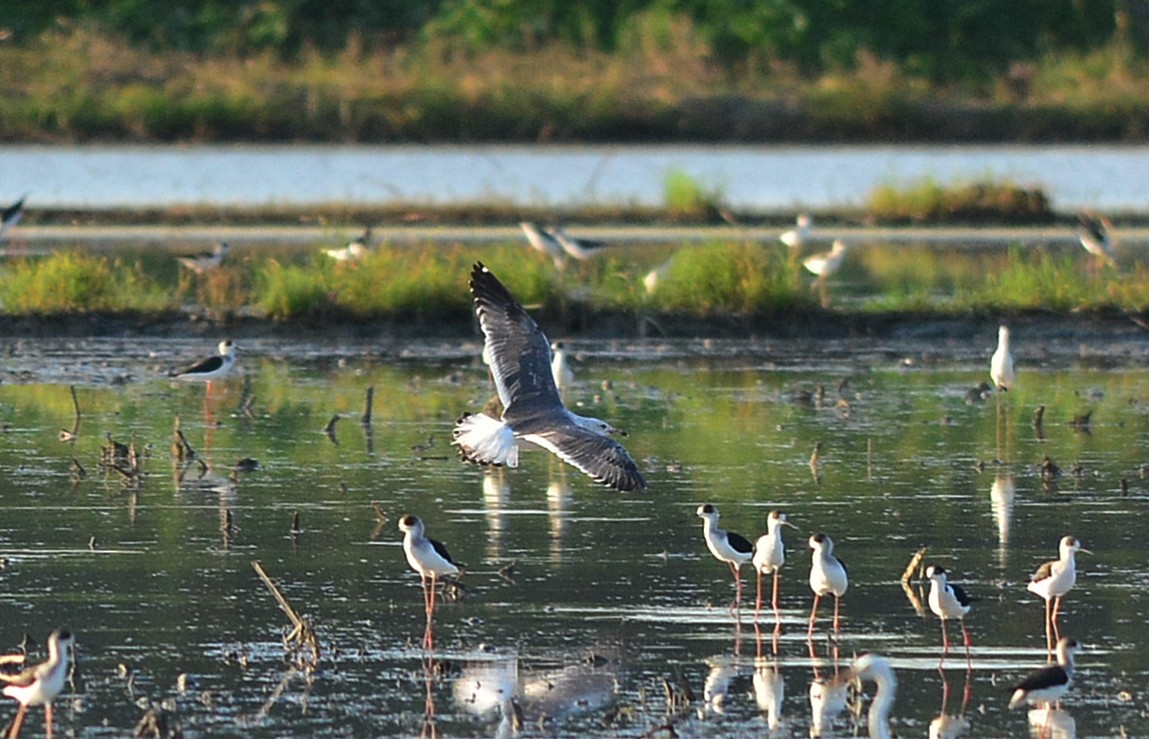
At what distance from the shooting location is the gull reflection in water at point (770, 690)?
8962 millimetres

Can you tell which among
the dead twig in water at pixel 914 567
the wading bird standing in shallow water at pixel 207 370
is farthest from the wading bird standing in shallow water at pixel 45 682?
the wading bird standing in shallow water at pixel 207 370

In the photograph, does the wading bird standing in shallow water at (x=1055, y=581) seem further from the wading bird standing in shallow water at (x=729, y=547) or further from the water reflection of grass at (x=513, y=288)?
the water reflection of grass at (x=513, y=288)

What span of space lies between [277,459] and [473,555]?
316cm

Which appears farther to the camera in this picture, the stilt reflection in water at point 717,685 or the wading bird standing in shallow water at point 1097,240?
the wading bird standing in shallow water at point 1097,240

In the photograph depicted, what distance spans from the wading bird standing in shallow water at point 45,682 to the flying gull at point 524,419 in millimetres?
3005

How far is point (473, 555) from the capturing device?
11.8 metres

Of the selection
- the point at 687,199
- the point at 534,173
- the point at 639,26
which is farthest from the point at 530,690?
Result: the point at 639,26

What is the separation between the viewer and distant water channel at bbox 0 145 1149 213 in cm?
3528

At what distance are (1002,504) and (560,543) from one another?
2523 mm

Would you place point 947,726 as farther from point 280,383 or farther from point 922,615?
point 280,383

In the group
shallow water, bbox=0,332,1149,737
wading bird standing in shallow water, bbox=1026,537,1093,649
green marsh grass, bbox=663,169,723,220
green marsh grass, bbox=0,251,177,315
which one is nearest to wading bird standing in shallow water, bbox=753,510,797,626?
shallow water, bbox=0,332,1149,737

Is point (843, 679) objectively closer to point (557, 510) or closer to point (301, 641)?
point (301, 641)

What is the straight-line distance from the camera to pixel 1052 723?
8.88m

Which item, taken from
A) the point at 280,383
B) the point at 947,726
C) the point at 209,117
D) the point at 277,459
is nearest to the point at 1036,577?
the point at 947,726
